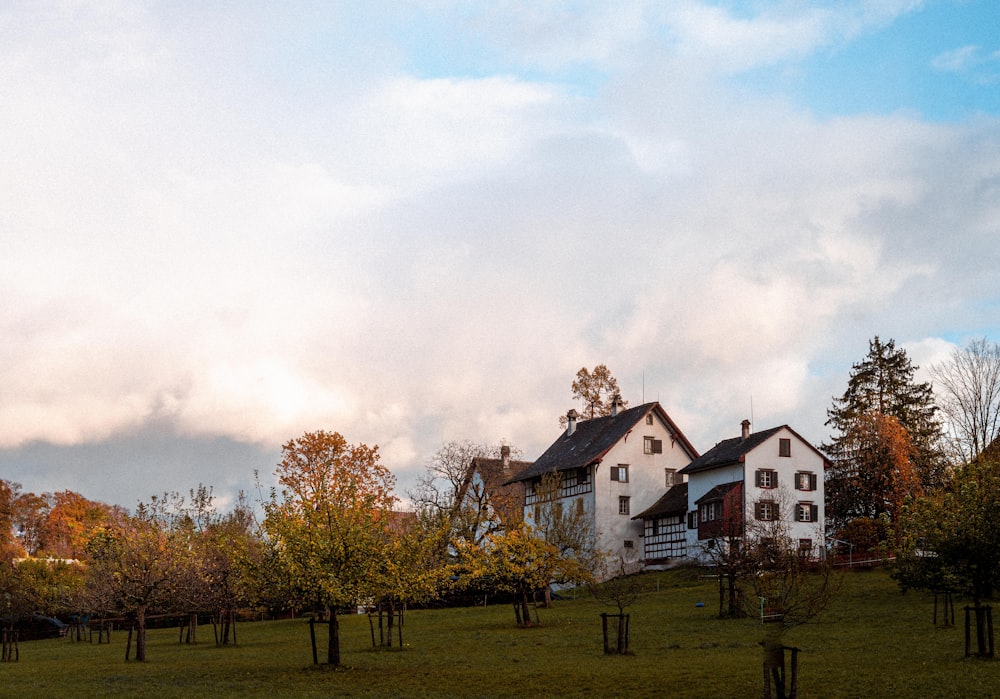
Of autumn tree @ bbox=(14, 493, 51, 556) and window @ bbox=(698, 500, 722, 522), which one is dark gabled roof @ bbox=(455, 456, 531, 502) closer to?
window @ bbox=(698, 500, 722, 522)

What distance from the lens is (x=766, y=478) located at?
77375 millimetres

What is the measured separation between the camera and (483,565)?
175 feet

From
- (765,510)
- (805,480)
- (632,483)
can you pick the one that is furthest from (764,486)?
(632,483)

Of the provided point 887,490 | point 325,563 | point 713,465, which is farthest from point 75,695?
point 887,490

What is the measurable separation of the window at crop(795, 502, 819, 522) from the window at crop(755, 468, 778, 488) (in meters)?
2.59

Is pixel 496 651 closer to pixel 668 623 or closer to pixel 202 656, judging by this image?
pixel 668 623

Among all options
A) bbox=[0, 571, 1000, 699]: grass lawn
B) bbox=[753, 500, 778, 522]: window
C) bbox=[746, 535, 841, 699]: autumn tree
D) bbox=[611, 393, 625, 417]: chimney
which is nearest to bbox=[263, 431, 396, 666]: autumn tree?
bbox=[0, 571, 1000, 699]: grass lawn

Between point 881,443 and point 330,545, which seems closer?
point 330,545

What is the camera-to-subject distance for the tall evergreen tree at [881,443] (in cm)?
8462

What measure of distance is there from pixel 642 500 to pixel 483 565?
36.1 metres

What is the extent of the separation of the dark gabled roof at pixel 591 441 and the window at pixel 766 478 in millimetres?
12479

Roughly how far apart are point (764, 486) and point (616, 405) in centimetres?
1918

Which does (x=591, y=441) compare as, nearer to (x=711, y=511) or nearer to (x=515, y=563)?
(x=711, y=511)

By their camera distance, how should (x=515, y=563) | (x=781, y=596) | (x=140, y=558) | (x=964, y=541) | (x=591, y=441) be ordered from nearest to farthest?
(x=781, y=596)
(x=964, y=541)
(x=140, y=558)
(x=515, y=563)
(x=591, y=441)
